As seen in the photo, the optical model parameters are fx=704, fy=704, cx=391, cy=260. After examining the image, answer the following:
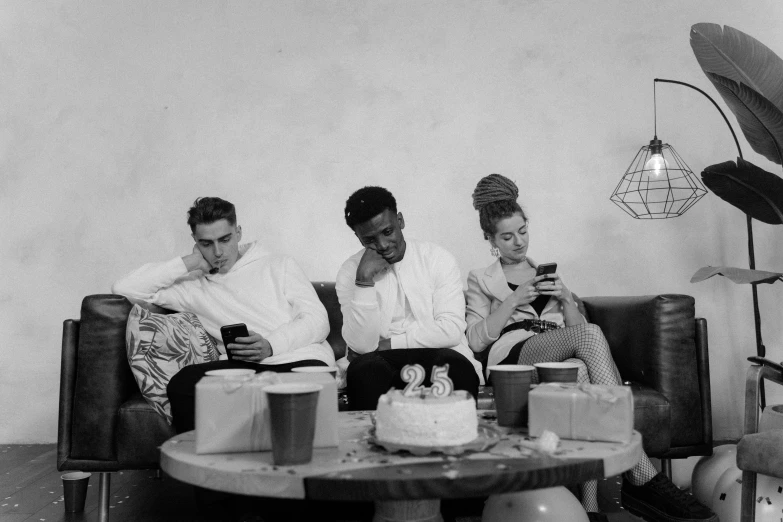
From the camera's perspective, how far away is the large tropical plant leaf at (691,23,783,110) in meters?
2.46

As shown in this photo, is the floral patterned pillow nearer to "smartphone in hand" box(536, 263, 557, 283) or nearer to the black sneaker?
"smartphone in hand" box(536, 263, 557, 283)

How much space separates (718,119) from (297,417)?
2.75 metres

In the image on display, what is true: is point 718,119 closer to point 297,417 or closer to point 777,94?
point 777,94

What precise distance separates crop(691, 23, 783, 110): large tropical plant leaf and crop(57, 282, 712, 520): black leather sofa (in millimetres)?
859

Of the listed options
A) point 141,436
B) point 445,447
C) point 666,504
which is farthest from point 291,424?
point 666,504

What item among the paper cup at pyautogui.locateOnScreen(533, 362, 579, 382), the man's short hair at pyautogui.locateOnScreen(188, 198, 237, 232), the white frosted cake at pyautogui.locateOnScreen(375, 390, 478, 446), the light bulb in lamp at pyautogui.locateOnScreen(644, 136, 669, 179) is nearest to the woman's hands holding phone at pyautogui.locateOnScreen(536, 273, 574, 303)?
the light bulb in lamp at pyautogui.locateOnScreen(644, 136, 669, 179)

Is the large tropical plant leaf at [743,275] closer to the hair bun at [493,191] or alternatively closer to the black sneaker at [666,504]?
the hair bun at [493,191]

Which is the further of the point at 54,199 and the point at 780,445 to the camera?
the point at 54,199

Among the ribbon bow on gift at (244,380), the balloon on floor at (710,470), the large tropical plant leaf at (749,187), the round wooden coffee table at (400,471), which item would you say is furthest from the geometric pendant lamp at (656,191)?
the ribbon bow on gift at (244,380)

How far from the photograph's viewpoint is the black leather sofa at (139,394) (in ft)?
6.70

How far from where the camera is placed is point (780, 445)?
1571mm

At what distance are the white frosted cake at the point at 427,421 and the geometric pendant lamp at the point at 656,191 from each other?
215cm

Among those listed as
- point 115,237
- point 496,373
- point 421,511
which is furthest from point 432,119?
point 421,511

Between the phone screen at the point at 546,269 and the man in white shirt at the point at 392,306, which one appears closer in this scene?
the man in white shirt at the point at 392,306
